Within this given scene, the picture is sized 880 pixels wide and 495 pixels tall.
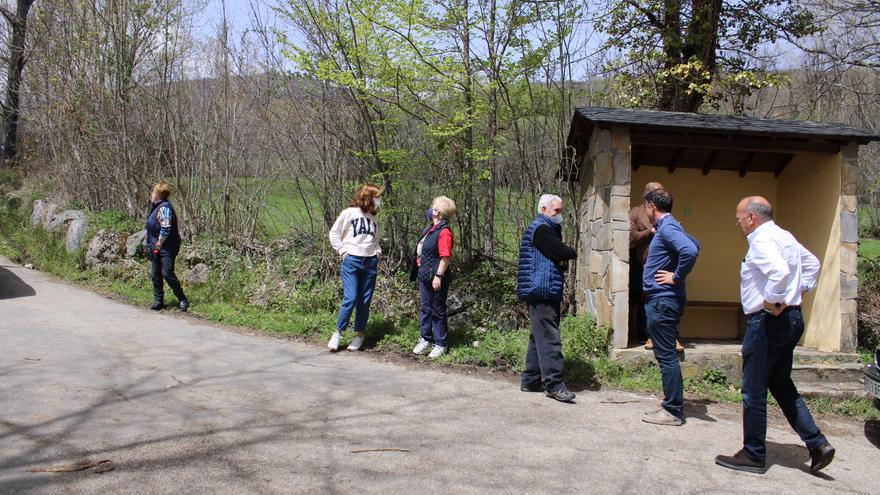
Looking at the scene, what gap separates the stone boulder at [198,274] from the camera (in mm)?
10133

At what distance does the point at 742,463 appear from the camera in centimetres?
440

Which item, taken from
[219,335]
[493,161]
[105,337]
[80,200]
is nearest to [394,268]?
[493,161]

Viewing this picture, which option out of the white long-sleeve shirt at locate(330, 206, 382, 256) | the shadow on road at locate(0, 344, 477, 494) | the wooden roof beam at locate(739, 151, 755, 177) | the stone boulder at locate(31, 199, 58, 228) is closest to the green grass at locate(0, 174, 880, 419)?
the white long-sleeve shirt at locate(330, 206, 382, 256)

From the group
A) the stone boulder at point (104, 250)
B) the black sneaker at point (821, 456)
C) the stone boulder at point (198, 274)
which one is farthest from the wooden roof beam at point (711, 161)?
the stone boulder at point (104, 250)

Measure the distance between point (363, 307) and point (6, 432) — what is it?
369cm

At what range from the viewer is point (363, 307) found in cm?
727

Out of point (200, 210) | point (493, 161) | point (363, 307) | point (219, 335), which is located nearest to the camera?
point (363, 307)

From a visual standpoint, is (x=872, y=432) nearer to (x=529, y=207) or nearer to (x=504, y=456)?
(x=504, y=456)

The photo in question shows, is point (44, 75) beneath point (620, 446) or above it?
above

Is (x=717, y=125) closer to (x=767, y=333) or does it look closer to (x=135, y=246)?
(x=767, y=333)

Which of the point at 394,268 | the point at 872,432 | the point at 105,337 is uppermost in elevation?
the point at 394,268

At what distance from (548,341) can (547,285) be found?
1.67 feet

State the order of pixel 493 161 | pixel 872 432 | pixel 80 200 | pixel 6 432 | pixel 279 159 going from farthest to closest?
pixel 80 200
pixel 279 159
pixel 493 161
pixel 872 432
pixel 6 432

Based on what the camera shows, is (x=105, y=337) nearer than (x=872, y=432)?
No
